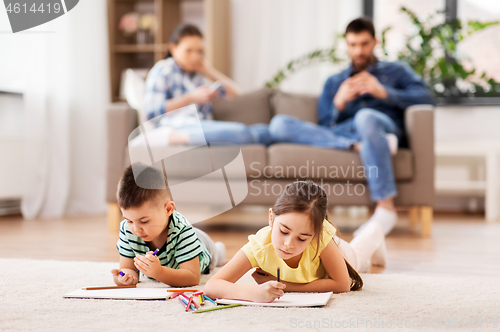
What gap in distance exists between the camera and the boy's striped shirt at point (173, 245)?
46.5 inches

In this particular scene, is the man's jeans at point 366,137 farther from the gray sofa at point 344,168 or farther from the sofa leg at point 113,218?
the sofa leg at point 113,218

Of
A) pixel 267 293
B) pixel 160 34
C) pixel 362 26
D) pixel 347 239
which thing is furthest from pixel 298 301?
pixel 160 34

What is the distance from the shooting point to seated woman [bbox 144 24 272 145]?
2.23 meters

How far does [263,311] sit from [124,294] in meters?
0.31

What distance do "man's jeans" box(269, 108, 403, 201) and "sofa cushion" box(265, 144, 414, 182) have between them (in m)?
0.05

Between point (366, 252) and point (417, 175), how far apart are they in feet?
2.79

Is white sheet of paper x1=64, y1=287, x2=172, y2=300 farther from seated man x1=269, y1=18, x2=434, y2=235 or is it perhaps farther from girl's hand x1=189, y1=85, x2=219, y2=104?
girl's hand x1=189, y1=85, x2=219, y2=104

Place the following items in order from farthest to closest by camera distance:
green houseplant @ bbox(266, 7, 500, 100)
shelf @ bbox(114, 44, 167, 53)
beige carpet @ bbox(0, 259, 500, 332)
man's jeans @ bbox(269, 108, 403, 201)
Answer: shelf @ bbox(114, 44, 167, 53) < green houseplant @ bbox(266, 7, 500, 100) < man's jeans @ bbox(269, 108, 403, 201) < beige carpet @ bbox(0, 259, 500, 332)

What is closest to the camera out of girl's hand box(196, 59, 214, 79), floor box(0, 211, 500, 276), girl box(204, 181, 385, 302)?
girl box(204, 181, 385, 302)

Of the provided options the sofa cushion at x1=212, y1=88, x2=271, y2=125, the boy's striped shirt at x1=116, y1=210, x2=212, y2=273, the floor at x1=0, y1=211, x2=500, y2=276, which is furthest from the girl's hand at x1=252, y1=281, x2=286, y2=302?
the sofa cushion at x1=212, y1=88, x2=271, y2=125

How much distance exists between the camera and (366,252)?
4.72 ft

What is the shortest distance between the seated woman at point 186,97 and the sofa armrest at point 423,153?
2.12 feet

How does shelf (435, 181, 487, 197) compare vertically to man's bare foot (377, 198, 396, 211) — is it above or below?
below

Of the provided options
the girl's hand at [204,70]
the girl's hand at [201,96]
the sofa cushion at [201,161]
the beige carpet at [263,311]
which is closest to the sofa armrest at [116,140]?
the sofa cushion at [201,161]
